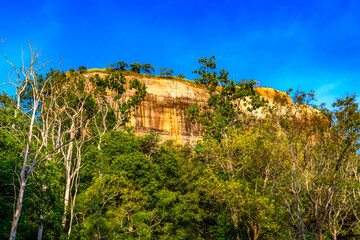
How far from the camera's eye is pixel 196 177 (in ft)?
107

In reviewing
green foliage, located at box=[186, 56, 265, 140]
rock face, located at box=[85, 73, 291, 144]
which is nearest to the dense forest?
green foliage, located at box=[186, 56, 265, 140]

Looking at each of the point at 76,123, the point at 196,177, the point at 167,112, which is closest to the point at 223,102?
the point at 196,177

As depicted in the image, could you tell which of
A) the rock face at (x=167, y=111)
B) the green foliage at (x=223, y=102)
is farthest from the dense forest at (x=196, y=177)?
the rock face at (x=167, y=111)

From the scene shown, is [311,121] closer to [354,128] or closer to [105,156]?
[354,128]

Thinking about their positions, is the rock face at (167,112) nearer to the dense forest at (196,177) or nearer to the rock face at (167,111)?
the rock face at (167,111)

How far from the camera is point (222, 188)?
77.9 ft

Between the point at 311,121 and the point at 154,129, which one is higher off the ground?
the point at 154,129

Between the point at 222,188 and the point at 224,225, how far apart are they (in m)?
5.02

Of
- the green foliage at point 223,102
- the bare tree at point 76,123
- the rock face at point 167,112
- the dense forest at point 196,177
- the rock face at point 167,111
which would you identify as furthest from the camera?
the rock face at point 167,112

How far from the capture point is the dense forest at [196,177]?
47.3 feet

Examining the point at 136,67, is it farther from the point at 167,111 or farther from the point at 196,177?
the point at 196,177

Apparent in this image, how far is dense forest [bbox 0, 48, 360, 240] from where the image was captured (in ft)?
47.3

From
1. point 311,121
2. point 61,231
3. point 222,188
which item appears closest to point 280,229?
point 222,188

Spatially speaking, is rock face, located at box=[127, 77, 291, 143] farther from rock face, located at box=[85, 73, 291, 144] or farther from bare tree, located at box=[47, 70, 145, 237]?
bare tree, located at box=[47, 70, 145, 237]
